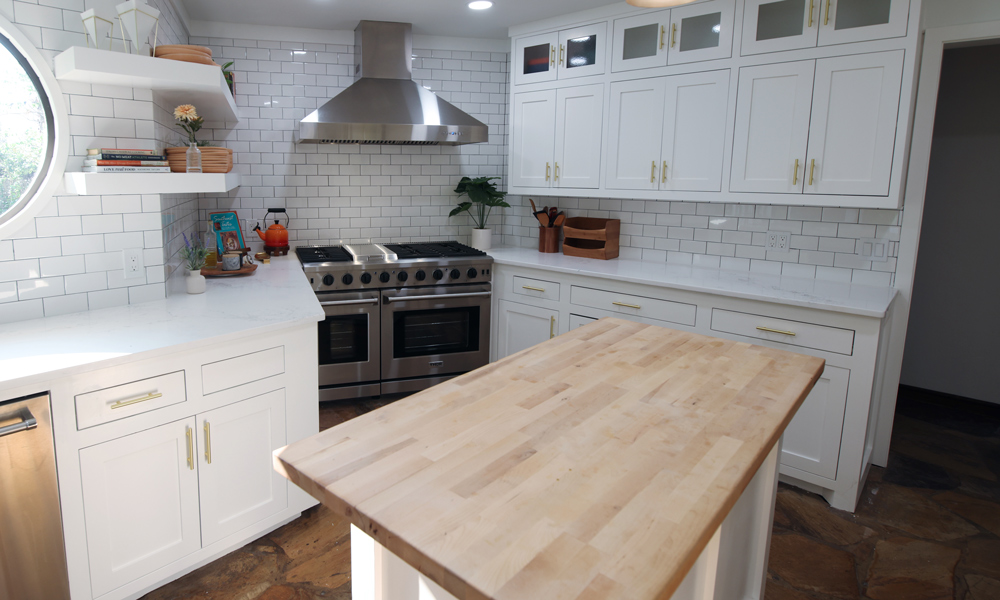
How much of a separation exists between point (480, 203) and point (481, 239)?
0.32 meters

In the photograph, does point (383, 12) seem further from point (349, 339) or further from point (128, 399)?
point (128, 399)

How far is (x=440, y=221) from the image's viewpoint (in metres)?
4.75

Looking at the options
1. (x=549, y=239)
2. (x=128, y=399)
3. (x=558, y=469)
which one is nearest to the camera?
(x=558, y=469)

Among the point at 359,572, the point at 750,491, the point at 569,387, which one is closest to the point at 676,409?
the point at 569,387

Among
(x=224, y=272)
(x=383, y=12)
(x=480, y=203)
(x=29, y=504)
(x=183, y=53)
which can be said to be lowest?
(x=29, y=504)

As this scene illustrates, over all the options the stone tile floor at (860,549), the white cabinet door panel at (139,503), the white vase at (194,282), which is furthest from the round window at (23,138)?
the stone tile floor at (860,549)

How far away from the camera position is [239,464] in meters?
2.29

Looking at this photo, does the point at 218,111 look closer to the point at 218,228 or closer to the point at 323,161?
the point at 218,228

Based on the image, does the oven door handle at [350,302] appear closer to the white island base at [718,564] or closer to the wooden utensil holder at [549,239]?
the wooden utensil holder at [549,239]

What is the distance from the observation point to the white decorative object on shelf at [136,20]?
2.21m

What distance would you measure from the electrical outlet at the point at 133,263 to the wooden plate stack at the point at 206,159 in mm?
385

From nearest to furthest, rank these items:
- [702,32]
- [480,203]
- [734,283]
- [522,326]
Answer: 1. [734,283]
2. [702,32]
3. [522,326]
4. [480,203]

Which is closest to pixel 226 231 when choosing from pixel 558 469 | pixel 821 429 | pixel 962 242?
pixel 558 469

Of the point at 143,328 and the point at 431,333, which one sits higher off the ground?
the point at 143,328
